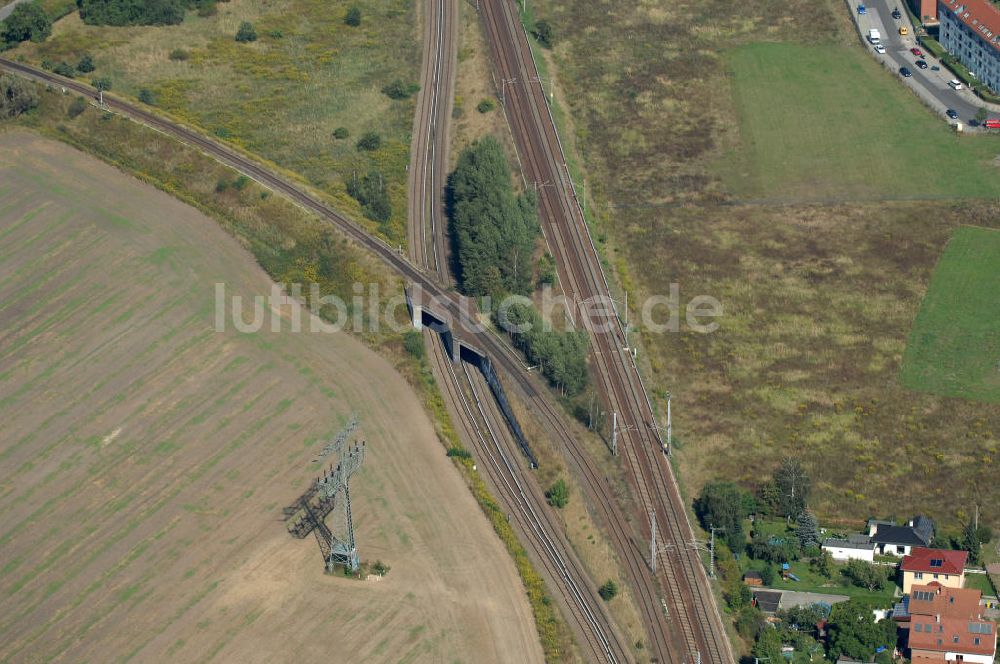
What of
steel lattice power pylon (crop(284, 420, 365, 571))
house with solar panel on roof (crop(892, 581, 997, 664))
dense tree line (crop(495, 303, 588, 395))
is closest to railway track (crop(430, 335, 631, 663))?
dense tree line (crop(495, 303, 588, 395))

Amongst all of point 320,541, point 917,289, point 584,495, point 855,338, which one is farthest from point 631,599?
point 917,289

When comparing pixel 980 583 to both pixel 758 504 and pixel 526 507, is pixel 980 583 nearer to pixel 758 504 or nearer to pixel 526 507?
pixel 758 504

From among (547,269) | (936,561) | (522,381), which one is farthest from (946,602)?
(547,269)

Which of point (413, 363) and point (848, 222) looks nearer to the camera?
point (413, 363)

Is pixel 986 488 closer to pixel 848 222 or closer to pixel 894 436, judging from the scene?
pixel 894 436

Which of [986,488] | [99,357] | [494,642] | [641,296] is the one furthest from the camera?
[641,296]

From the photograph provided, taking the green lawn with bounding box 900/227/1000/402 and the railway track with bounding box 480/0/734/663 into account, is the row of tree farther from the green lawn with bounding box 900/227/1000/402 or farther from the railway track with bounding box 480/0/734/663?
the green lawn with bounding box 900/227/1000/402

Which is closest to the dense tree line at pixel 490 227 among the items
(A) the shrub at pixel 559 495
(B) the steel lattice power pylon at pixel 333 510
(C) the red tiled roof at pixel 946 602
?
(A) the shrub at pixel 559 495
